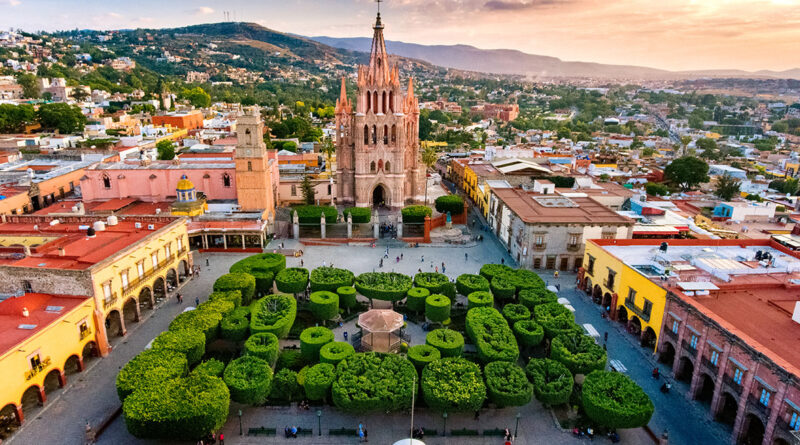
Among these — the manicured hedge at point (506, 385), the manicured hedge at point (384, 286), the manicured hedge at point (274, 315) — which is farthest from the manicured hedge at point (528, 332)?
the manicured hedge at point (274, 315)

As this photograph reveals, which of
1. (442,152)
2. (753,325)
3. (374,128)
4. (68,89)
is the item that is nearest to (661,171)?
(442,152)

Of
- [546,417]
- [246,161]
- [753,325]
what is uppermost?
[246,161]

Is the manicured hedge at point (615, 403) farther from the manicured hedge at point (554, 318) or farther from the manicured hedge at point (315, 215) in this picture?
the manicured hedge at point (315, 215)

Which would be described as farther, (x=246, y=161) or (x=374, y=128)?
(x=374, y=128)

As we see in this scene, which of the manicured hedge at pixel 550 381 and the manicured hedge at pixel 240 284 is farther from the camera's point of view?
the manicured hedge at pixel 240 284

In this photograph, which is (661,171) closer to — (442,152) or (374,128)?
(442,152)

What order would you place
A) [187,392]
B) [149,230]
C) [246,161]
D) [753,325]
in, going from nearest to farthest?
[187,392], [753,325], [149,230], [246,161]

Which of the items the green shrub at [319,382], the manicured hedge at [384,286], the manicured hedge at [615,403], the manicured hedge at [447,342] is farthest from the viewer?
the manicured hedge at [384,286]
